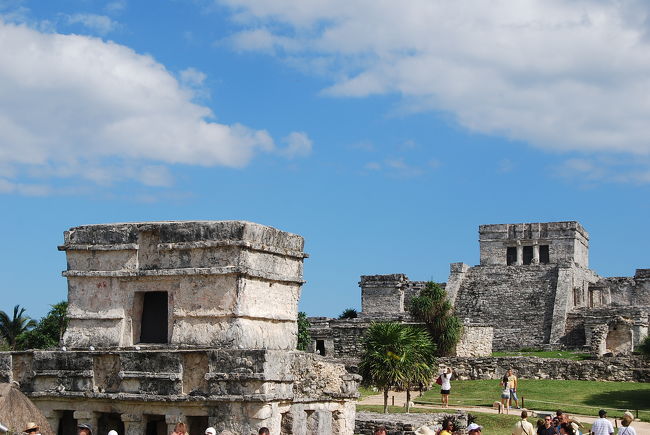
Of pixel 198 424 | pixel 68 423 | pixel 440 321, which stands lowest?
pixel 68 423

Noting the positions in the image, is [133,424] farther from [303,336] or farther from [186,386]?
[303,336]

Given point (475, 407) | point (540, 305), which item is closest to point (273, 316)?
point (475, 407)

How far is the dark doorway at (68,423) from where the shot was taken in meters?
13.7

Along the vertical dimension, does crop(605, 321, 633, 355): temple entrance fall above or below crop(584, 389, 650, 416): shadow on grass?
above

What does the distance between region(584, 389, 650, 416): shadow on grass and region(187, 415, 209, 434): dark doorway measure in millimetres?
11626

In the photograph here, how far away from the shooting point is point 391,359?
65.1 ft

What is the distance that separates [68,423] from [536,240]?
31805 mm

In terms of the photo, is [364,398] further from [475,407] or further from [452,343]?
[452,343]

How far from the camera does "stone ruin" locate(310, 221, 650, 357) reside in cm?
Result: 3284

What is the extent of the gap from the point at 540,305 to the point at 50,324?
64.0ft

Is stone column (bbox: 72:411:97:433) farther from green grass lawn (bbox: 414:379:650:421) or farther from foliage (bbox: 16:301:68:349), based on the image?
foliage (bbox: 16:301:68:349)

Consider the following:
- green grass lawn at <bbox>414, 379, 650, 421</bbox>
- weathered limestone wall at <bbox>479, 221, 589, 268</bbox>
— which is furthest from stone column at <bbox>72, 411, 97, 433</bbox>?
weathered limestone wall at <bbox>479, 221, 589, 268</bbox>

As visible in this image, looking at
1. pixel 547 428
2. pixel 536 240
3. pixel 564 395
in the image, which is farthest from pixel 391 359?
pixel 536 240

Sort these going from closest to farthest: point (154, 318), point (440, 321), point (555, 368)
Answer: point (154, 318) < point (555, 368) < point (440, 321)
